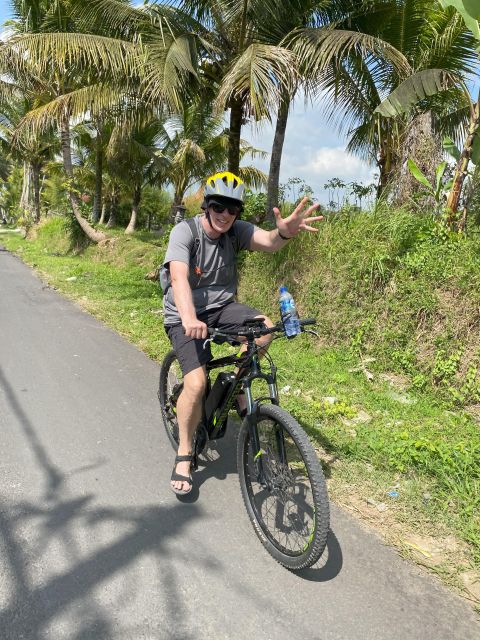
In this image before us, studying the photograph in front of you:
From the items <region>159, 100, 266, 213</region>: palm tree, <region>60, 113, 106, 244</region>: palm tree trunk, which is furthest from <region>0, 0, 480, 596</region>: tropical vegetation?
<region>159, 100, 266, 213</region>: palm tree

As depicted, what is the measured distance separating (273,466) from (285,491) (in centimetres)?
15

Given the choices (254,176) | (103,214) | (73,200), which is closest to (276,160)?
(73,200)

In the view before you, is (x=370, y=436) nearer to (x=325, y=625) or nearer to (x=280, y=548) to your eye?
(x=280, y=548)

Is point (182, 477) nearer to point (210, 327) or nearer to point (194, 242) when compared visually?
point (210, 327)

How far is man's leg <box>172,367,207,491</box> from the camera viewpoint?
119 inches

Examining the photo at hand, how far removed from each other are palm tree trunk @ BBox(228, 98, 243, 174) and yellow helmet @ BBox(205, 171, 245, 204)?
5.95 meters

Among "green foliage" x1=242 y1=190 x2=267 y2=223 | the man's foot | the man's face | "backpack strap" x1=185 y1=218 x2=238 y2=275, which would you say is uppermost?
"green foliage" x1=242 y1=190 x2=267 y2=223

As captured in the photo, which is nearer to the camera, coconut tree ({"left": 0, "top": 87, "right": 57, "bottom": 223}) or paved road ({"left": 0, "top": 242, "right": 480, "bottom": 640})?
paved road ({"left": 0, "top": 242, "right": 480, "bottom": 640})

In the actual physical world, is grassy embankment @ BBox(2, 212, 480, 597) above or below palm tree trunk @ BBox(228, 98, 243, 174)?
below

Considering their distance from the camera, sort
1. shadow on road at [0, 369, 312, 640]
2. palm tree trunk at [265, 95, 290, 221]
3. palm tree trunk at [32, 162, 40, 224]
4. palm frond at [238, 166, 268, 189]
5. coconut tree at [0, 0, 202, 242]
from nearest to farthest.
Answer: shadow on road at [0, 369, 312, 640] < coconut tree at [0, 0, 202, 242] < palm tree trunk at [265, 95, 290, 221] < palm frond at [238, 166, 268, 189] < palm tree trunk at [32, 162, 40, 224]

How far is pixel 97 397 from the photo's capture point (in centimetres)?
476

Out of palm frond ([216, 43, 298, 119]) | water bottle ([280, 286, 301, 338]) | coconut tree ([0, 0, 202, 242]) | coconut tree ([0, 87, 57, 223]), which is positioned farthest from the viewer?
coconut tree ([0, 87, 57, 223])

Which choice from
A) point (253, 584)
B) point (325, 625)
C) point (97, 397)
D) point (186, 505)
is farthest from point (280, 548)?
point (97, 397)

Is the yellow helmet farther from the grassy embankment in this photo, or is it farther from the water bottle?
the grassy embankment
